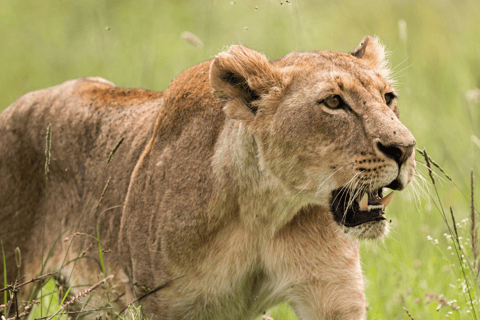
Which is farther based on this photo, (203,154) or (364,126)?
(203,154)

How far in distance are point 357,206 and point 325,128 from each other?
42 centimetres

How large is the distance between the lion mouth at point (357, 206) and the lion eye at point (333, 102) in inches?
14.9

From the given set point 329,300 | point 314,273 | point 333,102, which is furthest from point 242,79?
point 329,300

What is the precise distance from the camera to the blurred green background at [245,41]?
26.1 ft

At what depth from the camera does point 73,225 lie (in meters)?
4.49

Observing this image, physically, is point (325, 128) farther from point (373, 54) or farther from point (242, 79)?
point (373, 54)

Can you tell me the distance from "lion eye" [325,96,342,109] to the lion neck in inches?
16.8

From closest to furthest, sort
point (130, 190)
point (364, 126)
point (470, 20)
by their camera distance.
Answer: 1. point (364, 126)
2. point (130, 190)
3. point (470, 20)

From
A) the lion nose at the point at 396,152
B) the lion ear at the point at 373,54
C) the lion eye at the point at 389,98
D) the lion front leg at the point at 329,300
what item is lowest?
the lion front leg at the point at 329,300

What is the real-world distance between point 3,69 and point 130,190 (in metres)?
8.75

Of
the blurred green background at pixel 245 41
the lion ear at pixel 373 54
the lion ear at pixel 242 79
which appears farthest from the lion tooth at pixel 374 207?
the blurred green background at pixel 245 41

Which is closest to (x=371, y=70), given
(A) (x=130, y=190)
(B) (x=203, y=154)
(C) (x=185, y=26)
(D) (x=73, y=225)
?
(B) (x=203, y=154)

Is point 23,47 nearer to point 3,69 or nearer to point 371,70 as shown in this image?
point 3,69

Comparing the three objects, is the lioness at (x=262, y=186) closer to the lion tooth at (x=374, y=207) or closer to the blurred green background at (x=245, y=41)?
the lion tooth at (x=374, y=207)
